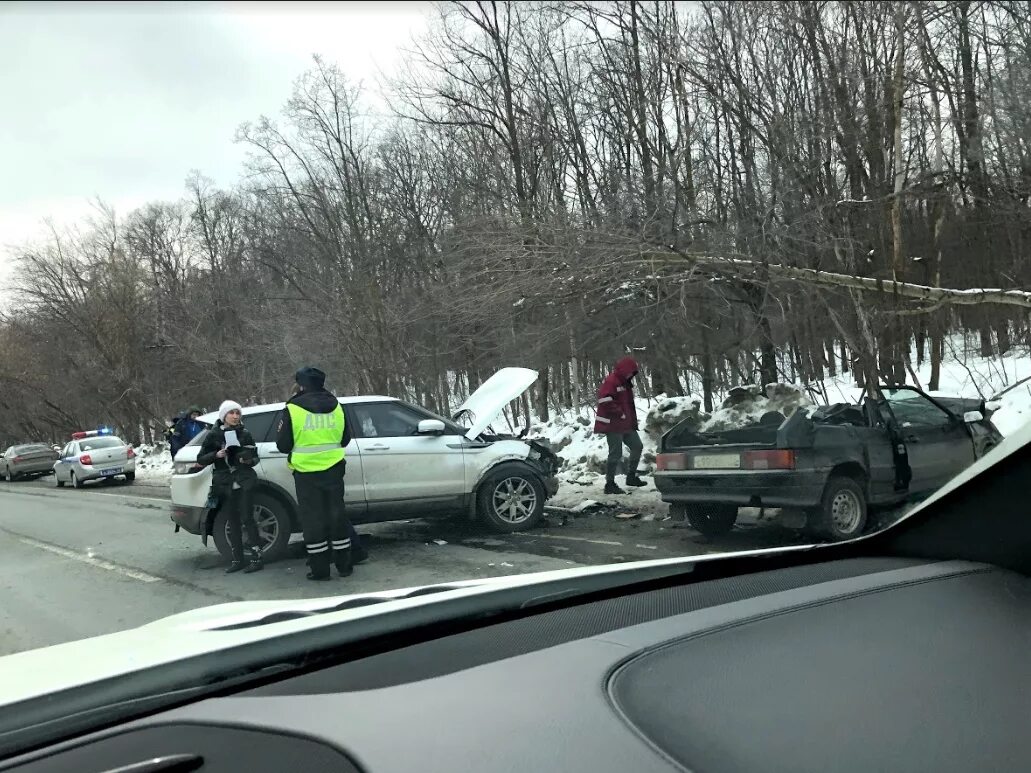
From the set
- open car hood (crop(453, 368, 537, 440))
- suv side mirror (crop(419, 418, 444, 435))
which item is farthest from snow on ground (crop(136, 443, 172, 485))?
suv side mirror (crop(419, 418, 444, 435))

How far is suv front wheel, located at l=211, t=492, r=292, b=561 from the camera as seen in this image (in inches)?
266

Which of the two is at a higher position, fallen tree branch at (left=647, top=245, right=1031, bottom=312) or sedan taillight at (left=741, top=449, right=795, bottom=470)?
fallen tree branch at (left=647, top=245, right=1031, bottom=312)

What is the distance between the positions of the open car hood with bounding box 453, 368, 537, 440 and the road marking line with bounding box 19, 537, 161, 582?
142 inches

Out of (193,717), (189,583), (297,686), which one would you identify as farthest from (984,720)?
(189,583)

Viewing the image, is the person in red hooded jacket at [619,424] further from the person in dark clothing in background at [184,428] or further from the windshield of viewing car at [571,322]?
the person in dark clothing in background at [184,428]

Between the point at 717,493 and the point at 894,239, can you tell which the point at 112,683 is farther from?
the point at 894,239

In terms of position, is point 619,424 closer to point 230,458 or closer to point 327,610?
point 230,458

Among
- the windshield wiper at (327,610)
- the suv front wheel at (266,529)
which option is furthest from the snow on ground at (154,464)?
the windshield wiper at (327,610)

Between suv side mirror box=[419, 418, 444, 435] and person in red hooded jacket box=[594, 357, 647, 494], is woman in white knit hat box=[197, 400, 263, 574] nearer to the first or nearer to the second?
suv side mirror box=[419, 418, 444, 435]

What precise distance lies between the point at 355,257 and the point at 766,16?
9302 millimetres

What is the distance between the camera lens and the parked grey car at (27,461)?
2730cm

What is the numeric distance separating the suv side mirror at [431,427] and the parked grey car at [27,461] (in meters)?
24.0

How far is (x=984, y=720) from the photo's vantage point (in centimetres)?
159

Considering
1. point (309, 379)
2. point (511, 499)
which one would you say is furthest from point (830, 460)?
point (309, 379)
